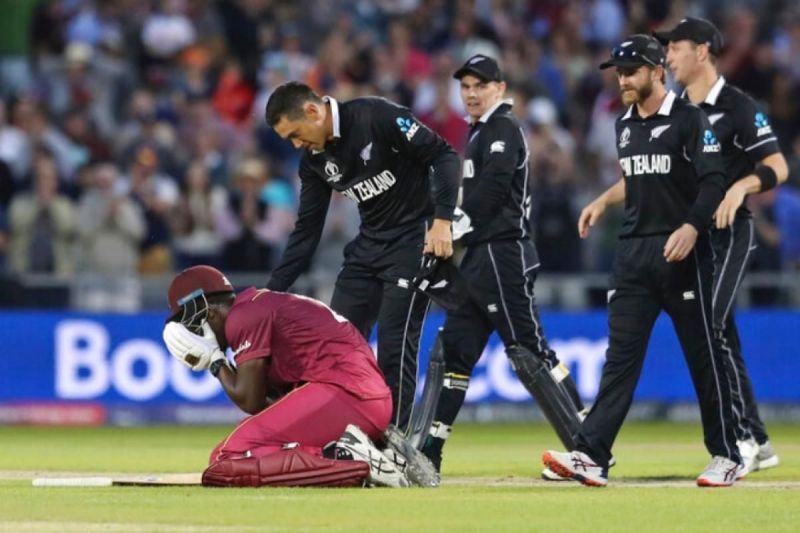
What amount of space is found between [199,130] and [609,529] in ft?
43.2

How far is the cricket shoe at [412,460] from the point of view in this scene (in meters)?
10.1

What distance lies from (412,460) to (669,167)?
2.26 meters

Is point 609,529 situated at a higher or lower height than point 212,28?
lower

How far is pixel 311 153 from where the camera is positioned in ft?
36.0

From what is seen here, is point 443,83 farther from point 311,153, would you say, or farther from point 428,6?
point 311,153

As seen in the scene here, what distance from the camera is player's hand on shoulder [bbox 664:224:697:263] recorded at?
396 inches

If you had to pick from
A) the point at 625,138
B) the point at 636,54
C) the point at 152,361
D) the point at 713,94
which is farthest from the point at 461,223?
the point at 152,361

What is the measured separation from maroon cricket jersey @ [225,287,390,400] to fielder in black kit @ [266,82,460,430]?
555 millimetres

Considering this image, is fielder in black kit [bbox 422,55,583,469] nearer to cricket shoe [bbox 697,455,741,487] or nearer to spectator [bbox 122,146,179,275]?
cricket shoe [bbox 697,455,741,487]

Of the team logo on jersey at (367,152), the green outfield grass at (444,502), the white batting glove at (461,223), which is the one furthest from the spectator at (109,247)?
the team logo on jersey at (367,152)

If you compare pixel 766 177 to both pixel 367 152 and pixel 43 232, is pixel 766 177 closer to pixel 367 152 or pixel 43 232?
pixel 367 152

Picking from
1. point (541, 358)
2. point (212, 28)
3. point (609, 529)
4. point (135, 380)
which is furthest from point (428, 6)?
point (609, 529)

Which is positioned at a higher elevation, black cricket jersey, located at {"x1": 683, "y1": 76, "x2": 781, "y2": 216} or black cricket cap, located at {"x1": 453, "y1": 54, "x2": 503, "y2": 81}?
black cricket cap, located at {"x1": 453, "y1": 54, "x2": 503, "y2": 81}

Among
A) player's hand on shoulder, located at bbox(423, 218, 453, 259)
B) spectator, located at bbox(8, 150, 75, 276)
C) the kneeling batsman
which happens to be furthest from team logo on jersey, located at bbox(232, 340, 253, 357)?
spectator, located at bbox(8, 150, 75, 276)
